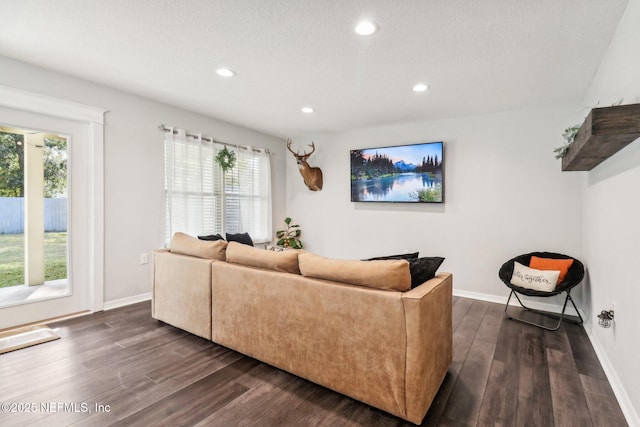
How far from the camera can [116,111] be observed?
11.5 ft

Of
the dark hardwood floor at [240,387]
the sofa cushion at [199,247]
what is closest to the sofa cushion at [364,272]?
the dark hardwood floor at [240,387]

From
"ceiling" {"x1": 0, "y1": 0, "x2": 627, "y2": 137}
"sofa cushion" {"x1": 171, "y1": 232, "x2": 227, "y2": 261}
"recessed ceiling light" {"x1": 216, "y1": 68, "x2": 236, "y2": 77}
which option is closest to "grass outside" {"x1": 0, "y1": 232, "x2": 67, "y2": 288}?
"sofa cushion" {"x1": 171, "y1": 232, "x2": 227, "y2": 261}

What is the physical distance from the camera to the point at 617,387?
1.98 metres

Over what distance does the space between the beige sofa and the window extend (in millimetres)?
1757

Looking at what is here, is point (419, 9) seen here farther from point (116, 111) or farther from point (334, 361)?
point (116, 111)

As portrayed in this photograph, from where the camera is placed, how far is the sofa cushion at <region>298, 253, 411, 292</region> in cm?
174

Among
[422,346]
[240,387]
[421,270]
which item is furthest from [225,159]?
[422,346]

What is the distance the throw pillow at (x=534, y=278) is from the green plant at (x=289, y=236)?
3345 mm

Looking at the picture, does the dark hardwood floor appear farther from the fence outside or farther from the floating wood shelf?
the floating wood shelf

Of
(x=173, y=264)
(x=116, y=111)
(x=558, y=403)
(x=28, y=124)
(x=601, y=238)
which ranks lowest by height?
(x=558, y=403)

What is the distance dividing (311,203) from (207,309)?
3288mm

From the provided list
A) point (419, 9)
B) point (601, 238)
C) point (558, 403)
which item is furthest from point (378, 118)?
point (558, 403)

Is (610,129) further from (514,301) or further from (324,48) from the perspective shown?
(514,301)

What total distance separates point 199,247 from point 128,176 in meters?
1.59
